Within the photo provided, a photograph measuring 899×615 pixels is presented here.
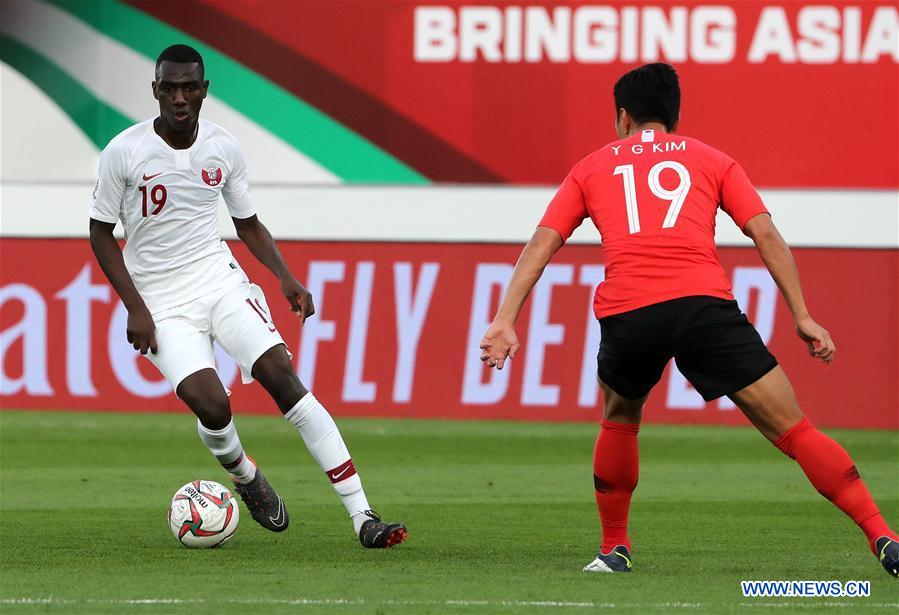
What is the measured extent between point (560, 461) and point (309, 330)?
3522 millimetres

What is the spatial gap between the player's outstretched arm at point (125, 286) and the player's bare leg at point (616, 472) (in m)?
2.01

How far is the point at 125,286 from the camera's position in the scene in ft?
23.5

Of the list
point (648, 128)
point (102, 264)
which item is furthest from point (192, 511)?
point (648, 128)

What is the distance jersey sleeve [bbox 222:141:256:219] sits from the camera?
7.58m

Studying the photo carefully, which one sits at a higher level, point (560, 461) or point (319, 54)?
point (319, 54)

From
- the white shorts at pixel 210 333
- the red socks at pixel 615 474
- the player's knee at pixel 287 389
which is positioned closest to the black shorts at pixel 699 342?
the red socks at pixel 615 474

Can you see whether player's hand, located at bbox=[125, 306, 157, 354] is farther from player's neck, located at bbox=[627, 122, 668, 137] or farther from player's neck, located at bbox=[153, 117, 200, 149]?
player's neck, located at bbox=[627, 122, 668, 137]

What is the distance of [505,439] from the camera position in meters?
13.0

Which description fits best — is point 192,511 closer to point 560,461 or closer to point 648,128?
point 648,128

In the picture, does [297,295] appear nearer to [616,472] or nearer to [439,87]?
[616,472]

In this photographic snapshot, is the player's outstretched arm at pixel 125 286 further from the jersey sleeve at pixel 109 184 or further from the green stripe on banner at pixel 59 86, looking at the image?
the green stripe on banner at pixel 59 86

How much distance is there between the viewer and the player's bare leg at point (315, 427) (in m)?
7.12

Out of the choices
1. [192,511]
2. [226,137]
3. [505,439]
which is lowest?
[505,439]

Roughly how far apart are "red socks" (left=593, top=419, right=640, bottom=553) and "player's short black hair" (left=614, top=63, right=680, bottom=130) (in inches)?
45.6
